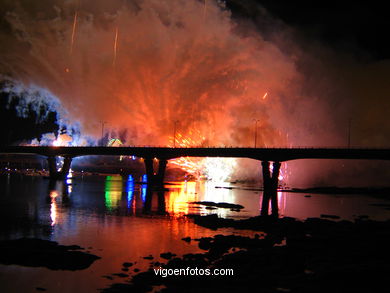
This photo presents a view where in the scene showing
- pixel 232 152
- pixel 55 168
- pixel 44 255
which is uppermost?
pixel 232 152

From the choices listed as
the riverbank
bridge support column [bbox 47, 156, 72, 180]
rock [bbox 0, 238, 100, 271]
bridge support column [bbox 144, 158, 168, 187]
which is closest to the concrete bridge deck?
bridge support column [bbox 144, 158, 168, 187]

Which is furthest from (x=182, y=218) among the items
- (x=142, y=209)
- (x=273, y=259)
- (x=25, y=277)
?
(x=25, y=277)

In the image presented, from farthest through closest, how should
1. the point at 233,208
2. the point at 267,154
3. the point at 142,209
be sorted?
the point at 267,154, the point at 233,208, the point at 142,209

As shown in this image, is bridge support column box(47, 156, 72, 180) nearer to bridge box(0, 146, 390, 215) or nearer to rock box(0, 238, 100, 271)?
bridge box(0, 146, 390, 215)

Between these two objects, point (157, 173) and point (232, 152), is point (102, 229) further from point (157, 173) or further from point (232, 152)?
point (157, 173)

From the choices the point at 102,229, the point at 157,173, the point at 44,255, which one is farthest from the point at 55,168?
the point at 44,255

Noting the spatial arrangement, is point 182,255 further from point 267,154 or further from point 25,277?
point 267,154

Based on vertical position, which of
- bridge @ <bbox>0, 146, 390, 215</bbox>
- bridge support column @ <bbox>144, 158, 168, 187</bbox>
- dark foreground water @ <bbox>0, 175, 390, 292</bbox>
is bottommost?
dark foreground water @ <bbox>0, 175, 390, 292</bbox>

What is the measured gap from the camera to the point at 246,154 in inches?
4090

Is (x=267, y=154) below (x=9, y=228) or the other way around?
the other way around

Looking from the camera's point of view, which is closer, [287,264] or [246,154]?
[287,264]

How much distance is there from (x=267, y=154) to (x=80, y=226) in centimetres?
6430

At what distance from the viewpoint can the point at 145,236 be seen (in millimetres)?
40969

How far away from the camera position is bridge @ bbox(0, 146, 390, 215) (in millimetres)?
92000
